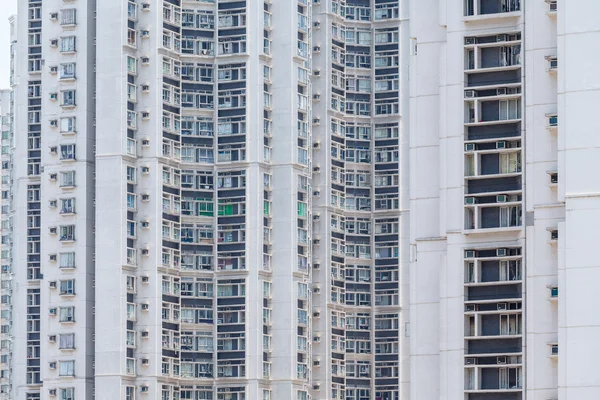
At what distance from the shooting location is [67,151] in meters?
104

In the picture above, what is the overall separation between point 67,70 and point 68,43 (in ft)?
5.01

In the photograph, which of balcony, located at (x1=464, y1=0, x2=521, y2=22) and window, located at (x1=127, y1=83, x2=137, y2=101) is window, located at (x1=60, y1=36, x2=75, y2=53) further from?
balcony, located at (x1=464, y1=0, x2=521, y2=22)

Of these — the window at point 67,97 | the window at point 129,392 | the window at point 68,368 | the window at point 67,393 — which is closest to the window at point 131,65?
the window at point 67,97

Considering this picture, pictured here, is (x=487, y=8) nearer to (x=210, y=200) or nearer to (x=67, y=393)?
(x=67, y=393)

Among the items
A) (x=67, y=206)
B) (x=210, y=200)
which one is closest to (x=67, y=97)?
(x=67, y=206)

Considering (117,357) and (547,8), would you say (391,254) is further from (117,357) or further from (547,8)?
(547,8)

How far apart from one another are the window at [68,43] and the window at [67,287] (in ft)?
43.0

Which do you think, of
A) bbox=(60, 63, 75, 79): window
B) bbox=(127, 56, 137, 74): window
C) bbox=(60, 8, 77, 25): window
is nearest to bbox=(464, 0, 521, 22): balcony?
bbox=(127, 56, 137, 74): window

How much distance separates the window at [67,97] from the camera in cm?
10475

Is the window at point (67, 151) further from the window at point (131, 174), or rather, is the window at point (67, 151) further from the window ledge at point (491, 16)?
the window ledge at point (491, 16)

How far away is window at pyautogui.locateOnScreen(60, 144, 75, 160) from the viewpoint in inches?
4107

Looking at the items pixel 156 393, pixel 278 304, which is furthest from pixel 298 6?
pixel 156 393

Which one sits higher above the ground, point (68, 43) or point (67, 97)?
point (68, 43)

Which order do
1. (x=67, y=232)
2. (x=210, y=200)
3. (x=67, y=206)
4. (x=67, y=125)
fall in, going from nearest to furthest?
(x=67, y=232) < (x=67, y=206) < (x=67, y=125) < (x=210, y=200)
